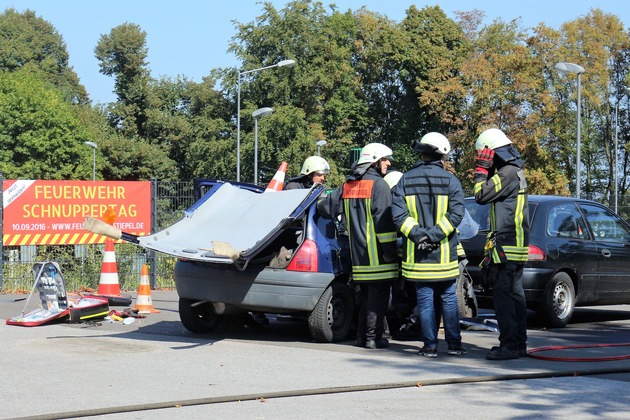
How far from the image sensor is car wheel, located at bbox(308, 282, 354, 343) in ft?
31.0

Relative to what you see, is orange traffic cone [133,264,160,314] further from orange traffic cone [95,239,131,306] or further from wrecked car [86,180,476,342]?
wrecked car [86,180,476,342]

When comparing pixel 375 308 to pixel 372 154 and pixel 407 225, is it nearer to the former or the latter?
pixel 407 225

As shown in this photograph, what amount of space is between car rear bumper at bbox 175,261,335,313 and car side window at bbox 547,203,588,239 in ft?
11.3

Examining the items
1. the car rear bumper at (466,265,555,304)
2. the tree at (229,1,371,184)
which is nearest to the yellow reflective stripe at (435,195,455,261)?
the car rear bumper at (466,265,555,304)

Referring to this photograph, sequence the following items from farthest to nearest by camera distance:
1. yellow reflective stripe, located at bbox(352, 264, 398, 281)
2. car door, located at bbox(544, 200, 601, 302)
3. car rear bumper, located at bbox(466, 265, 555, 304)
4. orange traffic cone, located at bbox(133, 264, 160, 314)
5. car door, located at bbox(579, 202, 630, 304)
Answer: orange traffic cone, located at bbox(133, 264, 160, 314)
car door, located at bbox(579, 202, 630, 304)
car door, located at bbox(544, 200, 601, 302)
car rear bumper, located at bbox(466, 265, 555, 304)
yellow reflective stripe, located at bbox(352, 264, 398, 281)

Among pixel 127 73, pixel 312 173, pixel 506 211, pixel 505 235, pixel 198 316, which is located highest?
pixel 127 73

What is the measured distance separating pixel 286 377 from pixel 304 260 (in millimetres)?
2154

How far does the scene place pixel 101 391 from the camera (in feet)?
22.5

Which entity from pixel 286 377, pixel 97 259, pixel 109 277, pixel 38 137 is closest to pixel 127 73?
pixel 38 137

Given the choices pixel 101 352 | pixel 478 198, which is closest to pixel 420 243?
→ pixel 478 198

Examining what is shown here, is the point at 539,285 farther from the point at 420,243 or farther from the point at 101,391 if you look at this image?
the point at 101,391

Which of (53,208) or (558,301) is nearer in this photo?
(558,301)

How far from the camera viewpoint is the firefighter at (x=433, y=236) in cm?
872

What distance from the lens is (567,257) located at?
11562 mm
